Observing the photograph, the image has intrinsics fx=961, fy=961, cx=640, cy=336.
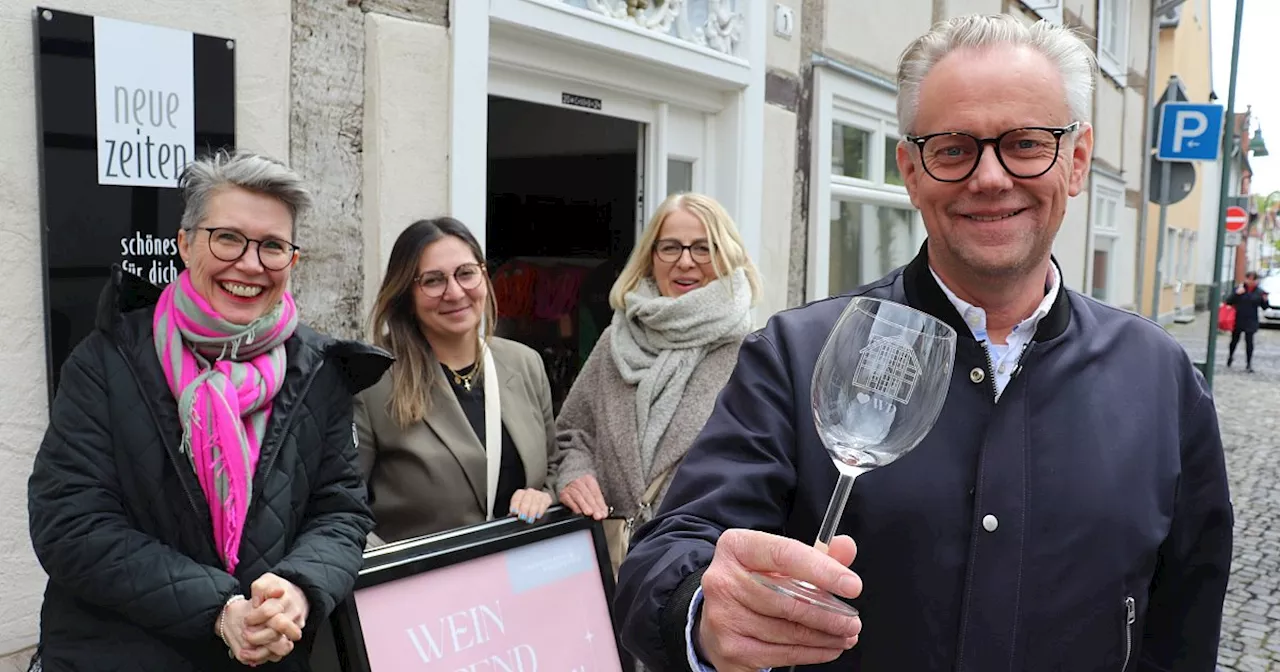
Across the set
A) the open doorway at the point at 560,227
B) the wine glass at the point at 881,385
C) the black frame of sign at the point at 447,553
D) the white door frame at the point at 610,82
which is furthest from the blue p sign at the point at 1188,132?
the wine glass at the point at 881,385

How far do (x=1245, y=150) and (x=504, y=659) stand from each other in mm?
54746

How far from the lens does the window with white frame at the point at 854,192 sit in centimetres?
629

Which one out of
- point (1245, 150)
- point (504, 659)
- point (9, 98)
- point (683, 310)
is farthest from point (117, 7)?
point (1245, 150)

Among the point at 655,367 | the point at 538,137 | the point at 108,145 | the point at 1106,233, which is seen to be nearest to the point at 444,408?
the point at 655,367

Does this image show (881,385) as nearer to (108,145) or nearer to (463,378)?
(463,378)

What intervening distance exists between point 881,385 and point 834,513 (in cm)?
→ 15

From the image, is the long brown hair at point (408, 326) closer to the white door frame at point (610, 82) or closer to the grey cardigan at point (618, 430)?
the grey cardigan at point (618, 430)

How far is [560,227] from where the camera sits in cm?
643

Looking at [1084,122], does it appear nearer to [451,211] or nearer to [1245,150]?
[451,211]

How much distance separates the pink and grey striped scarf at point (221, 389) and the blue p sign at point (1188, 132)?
25.9ft

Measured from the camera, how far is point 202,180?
2.07 meters

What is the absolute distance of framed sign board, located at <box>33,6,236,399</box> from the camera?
105 inches

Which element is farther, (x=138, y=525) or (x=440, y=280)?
(x=440, y=280)

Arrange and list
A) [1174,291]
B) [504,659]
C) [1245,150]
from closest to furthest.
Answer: [504,659] → [1174,291] → [1245,150]
